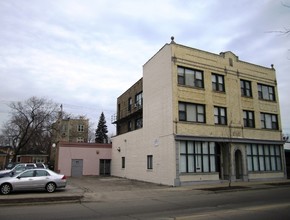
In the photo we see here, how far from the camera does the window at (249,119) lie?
29469 mm

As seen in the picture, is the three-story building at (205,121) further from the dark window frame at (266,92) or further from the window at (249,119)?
the window at (249,119)

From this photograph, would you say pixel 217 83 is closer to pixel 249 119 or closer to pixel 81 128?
pixel 249 119

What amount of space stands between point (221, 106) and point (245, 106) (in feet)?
11.2

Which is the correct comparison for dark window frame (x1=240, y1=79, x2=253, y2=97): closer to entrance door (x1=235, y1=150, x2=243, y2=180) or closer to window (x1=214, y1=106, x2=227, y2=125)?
window (x1=214, y1=106, x2=227, y2=125)

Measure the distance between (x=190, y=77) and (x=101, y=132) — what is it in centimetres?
5714

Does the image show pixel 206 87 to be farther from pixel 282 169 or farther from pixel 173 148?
pixel 282 169

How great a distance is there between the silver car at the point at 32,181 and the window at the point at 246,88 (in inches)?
782

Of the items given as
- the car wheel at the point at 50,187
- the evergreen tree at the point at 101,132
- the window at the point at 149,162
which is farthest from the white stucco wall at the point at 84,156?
the evergreen tree at the point at 101,132

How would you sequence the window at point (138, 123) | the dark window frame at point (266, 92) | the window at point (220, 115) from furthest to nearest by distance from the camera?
the window at point (138, 123) < the dark window frame at point (266, 92) < the window at point (220, 115)

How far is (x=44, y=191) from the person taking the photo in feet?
62.5

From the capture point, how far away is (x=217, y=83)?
92.3 ft

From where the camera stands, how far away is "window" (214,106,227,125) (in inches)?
1076

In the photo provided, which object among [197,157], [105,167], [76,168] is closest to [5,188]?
[197,157]

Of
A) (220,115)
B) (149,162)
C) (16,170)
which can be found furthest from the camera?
(149,162)
